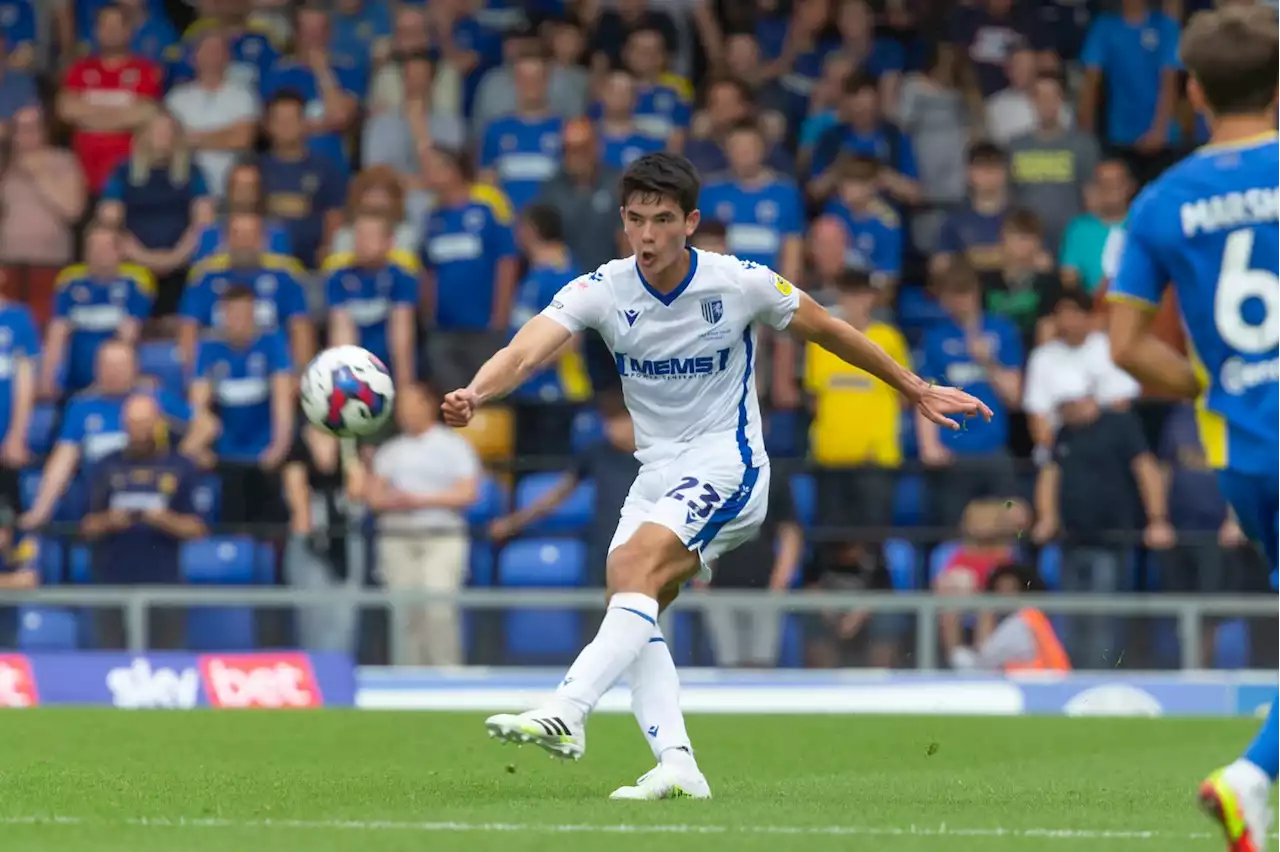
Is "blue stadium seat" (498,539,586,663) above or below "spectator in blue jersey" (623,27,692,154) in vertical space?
below

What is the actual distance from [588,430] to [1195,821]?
9462 mm

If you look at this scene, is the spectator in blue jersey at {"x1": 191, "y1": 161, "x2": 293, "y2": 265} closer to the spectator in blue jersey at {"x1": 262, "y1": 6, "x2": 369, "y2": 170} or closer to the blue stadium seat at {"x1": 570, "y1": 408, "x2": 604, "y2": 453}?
the spectator in blue jersey at {"x1": 262, "y1": 6, "x2": 369, "y2": 170}

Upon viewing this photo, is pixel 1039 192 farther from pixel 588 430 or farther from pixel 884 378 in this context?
pixel 884 378

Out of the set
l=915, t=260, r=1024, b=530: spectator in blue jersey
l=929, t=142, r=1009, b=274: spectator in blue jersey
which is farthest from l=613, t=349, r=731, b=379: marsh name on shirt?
l=929, t=142, r=1009, b=274: spectator in blue jersey

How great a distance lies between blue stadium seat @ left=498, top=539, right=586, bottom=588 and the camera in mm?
15867

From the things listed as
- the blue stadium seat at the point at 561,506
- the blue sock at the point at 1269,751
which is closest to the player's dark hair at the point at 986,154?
the blue stadium seat at the point at 561,506

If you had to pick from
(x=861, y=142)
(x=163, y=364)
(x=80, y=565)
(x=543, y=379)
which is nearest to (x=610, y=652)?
(x=80, y=565)

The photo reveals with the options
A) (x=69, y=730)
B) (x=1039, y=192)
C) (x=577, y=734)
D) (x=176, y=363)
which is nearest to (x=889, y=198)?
(x=1039, y=192)

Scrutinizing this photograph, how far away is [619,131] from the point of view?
18516 millimetres

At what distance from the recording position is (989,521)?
1588cm

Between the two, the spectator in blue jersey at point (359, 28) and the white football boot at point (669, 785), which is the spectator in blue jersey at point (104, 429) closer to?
the spectator in blue jersey at point (359, 28)

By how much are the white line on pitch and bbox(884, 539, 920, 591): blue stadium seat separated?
855 centimetres

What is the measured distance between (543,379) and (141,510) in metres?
3.10

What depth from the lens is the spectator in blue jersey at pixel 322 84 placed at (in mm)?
19609
